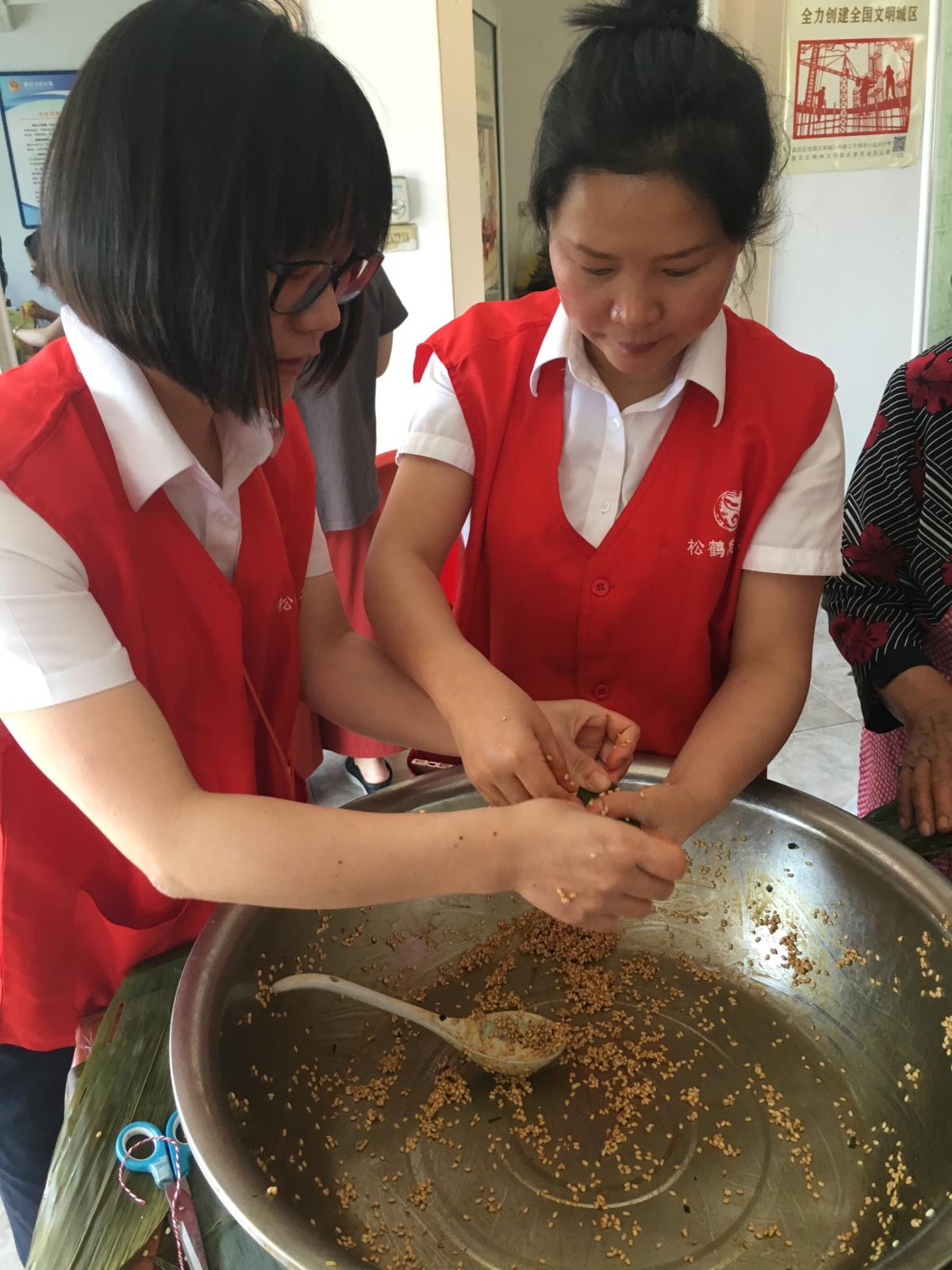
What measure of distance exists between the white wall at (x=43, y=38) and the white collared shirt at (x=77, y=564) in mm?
1984

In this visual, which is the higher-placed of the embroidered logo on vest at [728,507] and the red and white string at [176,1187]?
the embroidered logo on vest at [728,507]

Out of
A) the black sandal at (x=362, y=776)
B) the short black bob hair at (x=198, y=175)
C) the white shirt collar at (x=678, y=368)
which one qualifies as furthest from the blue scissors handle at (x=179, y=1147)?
the black sandal at (x=362, y=776)

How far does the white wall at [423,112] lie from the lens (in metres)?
2.78

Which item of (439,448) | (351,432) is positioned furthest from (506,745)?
(351,432)

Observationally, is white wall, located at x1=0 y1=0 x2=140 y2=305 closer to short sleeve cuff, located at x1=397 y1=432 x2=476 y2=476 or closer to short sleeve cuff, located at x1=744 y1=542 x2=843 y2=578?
short sleeve cuff, located at x1=397 y1=432 x2=476 y2=476

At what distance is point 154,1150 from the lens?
2.12 feet

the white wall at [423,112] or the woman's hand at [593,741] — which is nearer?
the woman's hand at [593,741]

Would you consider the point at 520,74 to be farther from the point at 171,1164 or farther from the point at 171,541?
the point at 171,1164

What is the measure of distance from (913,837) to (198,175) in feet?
2.72

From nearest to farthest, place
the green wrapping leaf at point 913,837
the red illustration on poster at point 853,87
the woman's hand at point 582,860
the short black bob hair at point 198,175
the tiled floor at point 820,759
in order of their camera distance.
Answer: the short black bob hair at point 198,175
the woman's hand at point 582,860
the green wrapping leaf at point 913,837
the tiled floor at point 820,759
the red illustration on poster at point 853,87

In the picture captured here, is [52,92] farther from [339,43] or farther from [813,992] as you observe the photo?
[813,992]

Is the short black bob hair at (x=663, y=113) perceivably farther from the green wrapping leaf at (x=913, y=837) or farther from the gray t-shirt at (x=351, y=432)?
the gray t-shirt at (x=351, y=432)

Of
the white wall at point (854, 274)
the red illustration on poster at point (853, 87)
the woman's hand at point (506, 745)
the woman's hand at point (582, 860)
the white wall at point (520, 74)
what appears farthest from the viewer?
the white wall at point (520, 74)

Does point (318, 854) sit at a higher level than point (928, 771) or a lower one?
higher
